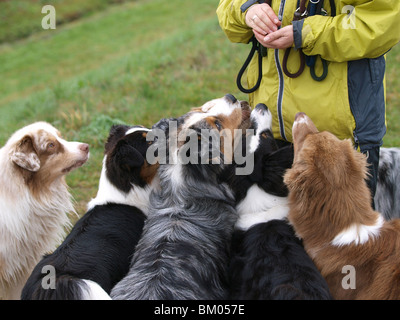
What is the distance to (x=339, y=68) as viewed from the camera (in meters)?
3.25

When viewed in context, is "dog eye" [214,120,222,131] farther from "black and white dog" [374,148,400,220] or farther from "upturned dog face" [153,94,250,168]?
"black and white dog" [374,148,400,220]

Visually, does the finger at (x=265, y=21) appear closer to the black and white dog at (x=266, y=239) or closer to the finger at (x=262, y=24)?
the finger at (x=262, y=24)

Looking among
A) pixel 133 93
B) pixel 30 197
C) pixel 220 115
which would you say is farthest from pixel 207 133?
pixel 133 93

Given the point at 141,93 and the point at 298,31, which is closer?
the point at 298,31

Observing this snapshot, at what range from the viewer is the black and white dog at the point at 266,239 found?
9.37ft

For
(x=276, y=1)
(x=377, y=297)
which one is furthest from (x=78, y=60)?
(x=377, y=297)

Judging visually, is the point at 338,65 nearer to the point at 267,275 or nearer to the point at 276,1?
the point at 276,1

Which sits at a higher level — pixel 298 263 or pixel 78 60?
pixel 78 60

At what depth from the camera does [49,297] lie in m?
2.94

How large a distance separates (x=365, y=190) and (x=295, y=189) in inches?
19.5

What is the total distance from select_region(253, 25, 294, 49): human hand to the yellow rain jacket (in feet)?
0.19

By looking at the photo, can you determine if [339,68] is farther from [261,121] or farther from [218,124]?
[218,124]

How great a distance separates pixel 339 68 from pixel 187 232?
5.29 ft

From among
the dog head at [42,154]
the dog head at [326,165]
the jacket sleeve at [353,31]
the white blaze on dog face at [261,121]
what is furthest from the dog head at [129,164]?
the jacket sleeve at [353,31]
